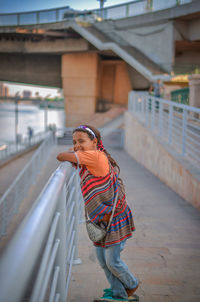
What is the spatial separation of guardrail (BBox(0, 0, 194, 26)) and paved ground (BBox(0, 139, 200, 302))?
2011 cm

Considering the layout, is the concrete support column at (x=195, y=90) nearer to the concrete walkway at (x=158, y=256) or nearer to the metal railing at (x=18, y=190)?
the concrete walkway at (x=158, y=256)

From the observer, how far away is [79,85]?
25.1 m

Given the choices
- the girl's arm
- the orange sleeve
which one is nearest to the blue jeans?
the orange sleeve

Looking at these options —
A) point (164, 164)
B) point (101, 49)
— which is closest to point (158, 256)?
point (164, 164)

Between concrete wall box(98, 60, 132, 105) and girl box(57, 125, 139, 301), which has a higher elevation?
concrete wall box(98, 60, 132, 105)

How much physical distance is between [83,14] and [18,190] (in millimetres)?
18423

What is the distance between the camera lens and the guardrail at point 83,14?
21.9 m

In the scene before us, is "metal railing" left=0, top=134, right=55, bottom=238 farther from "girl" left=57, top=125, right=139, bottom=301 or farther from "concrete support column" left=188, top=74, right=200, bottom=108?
"concrete support column" left=188, top=74, right=200, bottom=108

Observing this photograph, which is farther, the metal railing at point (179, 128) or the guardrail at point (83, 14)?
the guardrail at point (83, 14)

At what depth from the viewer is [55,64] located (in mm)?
28172

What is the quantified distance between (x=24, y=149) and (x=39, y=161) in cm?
1112

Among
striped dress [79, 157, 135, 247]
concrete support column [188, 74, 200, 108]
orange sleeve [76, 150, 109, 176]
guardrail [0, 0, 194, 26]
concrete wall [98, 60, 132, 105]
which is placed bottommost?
striped dress [79, 157, 135, 247]

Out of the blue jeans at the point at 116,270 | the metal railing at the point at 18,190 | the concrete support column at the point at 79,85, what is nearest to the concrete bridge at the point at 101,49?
the concrete support column at the point at 79,85

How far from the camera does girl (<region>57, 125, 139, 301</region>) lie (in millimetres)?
1995
